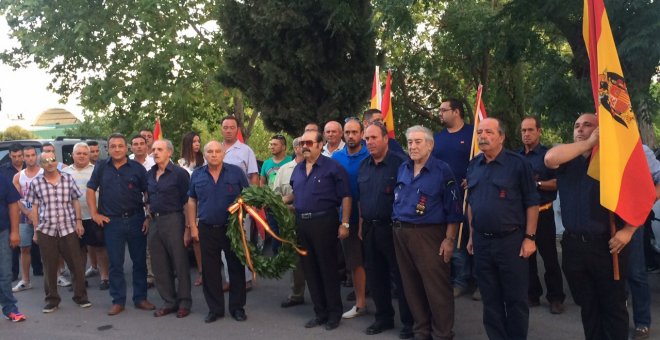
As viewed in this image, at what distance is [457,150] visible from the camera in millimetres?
6977

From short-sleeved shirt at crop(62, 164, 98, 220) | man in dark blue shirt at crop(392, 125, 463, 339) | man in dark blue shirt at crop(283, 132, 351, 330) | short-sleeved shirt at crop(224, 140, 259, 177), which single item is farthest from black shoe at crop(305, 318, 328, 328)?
short-sleeved shirt at crop(62, 164, 98, 220)

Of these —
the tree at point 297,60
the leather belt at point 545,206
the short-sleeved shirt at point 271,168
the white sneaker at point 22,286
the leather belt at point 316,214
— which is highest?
the tree at point 297,60

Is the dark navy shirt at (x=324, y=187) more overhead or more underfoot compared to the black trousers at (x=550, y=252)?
more overhead

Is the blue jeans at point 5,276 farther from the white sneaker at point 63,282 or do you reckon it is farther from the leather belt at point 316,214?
the leather belt at point 316,214

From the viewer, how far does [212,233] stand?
6656mm

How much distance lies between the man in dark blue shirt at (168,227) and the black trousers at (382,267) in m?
2.11

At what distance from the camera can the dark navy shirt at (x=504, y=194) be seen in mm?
4953

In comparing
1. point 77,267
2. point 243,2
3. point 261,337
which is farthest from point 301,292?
point 243,2

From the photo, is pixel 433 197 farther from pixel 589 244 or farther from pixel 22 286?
pixel 22 286

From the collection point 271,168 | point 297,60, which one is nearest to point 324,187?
point 271,168

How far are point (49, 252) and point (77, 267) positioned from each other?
0.34 meters

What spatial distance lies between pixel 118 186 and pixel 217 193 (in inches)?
52.8

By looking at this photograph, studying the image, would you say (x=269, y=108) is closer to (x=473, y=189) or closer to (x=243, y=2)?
(x=243, y=2)

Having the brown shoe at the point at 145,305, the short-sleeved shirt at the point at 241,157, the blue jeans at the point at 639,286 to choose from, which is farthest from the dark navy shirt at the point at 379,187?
the brown shoe at the point at 145,305
